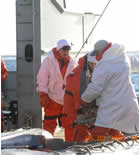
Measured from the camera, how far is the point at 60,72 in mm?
5625

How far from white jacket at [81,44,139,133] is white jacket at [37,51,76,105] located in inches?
61.5

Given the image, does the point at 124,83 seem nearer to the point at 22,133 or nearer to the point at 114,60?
the point at 114,60

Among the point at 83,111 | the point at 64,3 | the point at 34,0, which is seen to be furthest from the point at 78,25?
the point at 83,111

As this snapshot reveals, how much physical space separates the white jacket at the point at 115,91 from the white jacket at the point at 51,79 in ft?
5.12

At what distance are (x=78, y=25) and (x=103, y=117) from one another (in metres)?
4.43

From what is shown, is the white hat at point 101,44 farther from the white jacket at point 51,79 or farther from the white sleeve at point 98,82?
the white jacket at point 51,79

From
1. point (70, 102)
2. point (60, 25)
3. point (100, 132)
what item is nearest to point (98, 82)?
point (100, 132)

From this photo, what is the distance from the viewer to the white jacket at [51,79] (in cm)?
554

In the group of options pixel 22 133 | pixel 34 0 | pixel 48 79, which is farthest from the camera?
pixel 34 0

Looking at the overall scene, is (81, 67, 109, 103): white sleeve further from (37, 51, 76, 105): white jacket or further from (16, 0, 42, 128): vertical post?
(16, 0, 42, 128): vertical post

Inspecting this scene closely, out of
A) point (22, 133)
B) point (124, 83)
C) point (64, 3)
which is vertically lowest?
point (22, 133)

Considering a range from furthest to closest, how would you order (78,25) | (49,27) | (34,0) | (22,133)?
(78,25) → (49,27) → (34,0) → (22,133)

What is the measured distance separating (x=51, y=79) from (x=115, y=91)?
1.77 metres

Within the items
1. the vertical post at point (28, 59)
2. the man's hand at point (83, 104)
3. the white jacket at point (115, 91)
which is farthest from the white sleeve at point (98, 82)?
the vertical post at point (28, 59)
